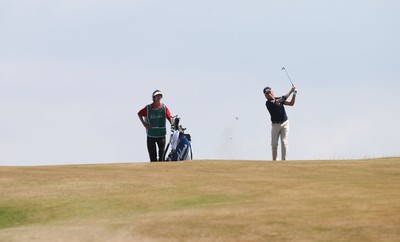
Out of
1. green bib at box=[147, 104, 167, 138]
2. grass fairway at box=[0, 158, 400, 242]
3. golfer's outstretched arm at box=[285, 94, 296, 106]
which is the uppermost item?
golfer's outstretched arm at box=[285, 94, 296, 106]

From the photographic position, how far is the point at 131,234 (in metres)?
15.3

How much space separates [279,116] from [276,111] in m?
0.17

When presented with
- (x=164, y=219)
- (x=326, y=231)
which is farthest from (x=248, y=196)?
(x=326, y=231)

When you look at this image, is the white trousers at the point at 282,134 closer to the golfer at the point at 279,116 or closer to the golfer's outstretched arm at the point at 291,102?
the golfer at the point at 279,116

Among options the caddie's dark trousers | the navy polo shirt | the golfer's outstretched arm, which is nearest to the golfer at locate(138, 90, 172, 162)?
the caddie's dark trousers

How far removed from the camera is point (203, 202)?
716 inches

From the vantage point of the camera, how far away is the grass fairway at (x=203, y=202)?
15180mm

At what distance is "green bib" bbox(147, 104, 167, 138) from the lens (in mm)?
27625

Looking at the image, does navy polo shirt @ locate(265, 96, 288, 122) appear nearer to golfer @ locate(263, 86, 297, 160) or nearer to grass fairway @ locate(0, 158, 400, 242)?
golfer @ locate(263, 86, 297, 160)

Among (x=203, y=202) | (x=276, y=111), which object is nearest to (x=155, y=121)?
(x=276, y=111)

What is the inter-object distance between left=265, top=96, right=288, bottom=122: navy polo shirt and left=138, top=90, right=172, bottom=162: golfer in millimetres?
2766

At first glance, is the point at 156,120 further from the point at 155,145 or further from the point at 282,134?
the point at 282,134

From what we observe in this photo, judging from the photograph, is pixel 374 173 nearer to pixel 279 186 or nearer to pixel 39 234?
pixel 279 186

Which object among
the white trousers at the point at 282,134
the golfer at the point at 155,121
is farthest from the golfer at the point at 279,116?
the golfer at the point at 155,121
